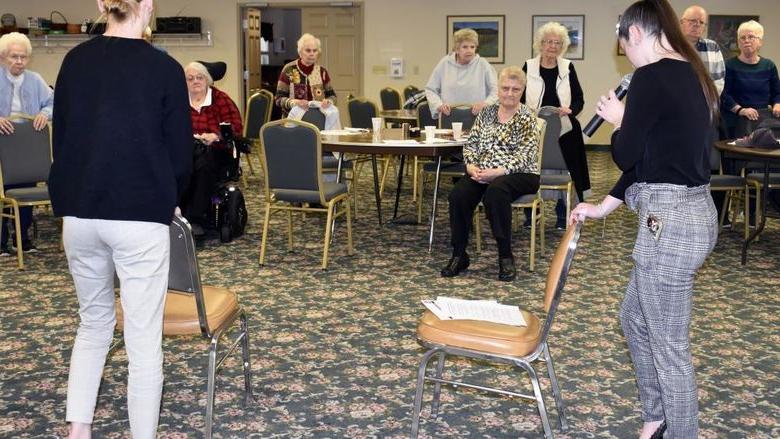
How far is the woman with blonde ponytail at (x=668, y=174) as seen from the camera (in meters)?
2.24

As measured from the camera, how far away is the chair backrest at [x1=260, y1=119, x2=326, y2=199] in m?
4.94

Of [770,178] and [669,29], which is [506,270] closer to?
[770,178]

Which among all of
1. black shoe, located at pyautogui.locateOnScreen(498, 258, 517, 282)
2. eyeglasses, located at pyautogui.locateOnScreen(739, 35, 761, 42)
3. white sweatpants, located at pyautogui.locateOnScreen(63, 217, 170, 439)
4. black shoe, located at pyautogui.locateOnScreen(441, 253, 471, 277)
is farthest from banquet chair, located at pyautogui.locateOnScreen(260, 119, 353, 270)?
eyeglasses, located at pyautogui.locateOnScreen(739, 35, 761, 42)

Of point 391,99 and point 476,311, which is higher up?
point 391,99

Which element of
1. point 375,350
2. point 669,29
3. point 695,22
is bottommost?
point 375,350

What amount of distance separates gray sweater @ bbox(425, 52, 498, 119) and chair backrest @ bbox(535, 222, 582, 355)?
4.14 meters

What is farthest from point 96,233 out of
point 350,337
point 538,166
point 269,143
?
point 538,166

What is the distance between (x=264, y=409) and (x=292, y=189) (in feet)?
7.43

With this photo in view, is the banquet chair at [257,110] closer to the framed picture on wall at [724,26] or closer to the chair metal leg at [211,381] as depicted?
the chair metal leg at [211,381]

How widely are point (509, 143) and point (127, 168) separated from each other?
10.7ft

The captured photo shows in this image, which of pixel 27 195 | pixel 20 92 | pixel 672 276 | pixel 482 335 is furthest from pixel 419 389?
pixel 20 92

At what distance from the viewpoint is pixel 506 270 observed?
4.92 meters

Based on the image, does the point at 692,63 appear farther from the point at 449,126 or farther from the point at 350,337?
the point at 449,126

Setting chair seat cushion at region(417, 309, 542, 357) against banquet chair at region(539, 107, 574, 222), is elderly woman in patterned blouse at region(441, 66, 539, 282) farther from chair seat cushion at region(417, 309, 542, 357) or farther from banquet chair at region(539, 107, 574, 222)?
chair seat cushion at region(417, 309, 542, 357)
